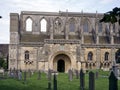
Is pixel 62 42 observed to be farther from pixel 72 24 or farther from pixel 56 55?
pixel 72 24

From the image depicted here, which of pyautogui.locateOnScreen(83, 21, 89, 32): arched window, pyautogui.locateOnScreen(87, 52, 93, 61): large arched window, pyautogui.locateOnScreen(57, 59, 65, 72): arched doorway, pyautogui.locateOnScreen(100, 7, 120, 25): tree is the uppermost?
pyautogui.locateOnScreen(83, 21, 89, 32): arched window

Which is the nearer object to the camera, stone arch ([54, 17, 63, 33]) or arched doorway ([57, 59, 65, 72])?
arched doorway ([57, 59, 65, 72])

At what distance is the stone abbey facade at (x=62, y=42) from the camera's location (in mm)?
58312

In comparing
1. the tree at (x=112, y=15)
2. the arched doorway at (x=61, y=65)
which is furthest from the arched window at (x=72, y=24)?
the tree at (x=112, y=15)

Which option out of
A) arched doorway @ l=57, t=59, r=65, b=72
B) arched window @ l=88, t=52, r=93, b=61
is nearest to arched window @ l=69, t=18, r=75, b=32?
arched window @ l=88, t=52, r=93, b=61

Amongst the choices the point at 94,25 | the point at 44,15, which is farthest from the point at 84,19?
the point at 44,15

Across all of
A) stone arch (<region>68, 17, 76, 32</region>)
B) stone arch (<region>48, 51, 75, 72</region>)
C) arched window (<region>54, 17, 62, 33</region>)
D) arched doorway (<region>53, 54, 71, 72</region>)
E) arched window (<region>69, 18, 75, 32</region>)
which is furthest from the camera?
stone arch (<region>68, 17, 76, 32</region>)

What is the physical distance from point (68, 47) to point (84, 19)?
10.4 meters

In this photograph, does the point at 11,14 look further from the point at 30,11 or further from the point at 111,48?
the point at 111,48

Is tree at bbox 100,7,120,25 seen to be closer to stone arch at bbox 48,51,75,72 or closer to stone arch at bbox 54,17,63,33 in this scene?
stone arch at bbox 48,51,75,72

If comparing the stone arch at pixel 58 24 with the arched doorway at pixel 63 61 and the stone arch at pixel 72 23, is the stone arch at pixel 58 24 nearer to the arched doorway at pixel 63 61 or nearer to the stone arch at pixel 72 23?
the stone arch at pixel 72 23

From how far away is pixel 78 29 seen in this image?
216 feet

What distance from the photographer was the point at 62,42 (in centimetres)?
5809

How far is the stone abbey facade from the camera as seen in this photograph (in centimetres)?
5831
